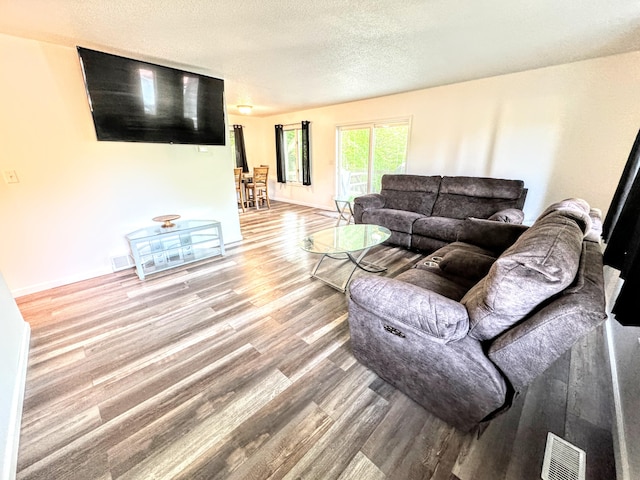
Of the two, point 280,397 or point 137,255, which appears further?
point 137,255

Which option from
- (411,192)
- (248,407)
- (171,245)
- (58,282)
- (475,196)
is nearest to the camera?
(248,407)

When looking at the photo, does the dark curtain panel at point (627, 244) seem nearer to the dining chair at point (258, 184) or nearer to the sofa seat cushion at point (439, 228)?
the sofa seat cushion at point (439, 228)

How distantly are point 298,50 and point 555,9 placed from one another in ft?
6.79

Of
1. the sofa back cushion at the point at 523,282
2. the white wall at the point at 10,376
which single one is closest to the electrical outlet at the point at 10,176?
the white wall at the point at 10,376

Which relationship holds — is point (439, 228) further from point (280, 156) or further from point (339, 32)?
point (280, 156)

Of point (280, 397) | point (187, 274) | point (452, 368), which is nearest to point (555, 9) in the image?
point (452, 368)

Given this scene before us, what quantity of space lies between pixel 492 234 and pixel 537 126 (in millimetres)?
2189

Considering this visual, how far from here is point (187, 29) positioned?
6.95 ft

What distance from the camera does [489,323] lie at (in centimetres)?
108

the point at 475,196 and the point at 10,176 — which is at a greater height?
the point at 10,176

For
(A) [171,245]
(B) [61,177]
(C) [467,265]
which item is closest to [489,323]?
(C) [467,265]

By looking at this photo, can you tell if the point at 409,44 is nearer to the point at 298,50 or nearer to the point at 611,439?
the point at 298,50

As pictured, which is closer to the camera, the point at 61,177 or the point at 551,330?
the point at 551,330

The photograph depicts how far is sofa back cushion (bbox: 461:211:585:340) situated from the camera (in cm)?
96
